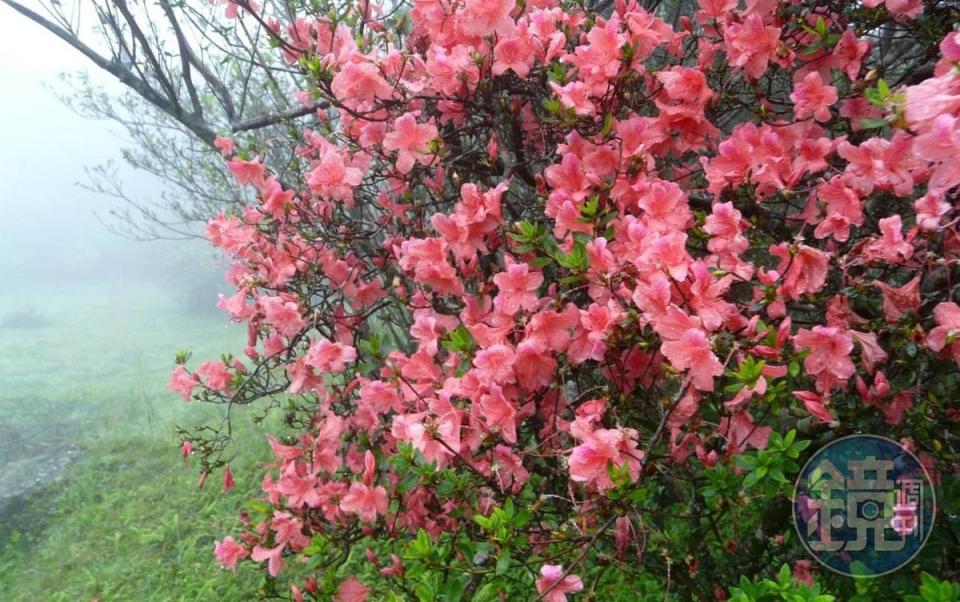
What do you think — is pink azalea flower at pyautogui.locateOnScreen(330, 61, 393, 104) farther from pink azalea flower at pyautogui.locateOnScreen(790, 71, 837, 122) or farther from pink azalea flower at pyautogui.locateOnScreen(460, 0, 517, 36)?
pink azalea flower at pyautogui.locateOnScreen(790, 71, 837, 122)

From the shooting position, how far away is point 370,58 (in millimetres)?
1497

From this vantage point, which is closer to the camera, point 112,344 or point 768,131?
point 768,131

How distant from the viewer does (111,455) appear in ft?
18.4

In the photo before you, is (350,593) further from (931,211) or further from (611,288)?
(931,211)

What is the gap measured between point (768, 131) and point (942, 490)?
0.84 metres

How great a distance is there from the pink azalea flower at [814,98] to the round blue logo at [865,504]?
64 centimetres

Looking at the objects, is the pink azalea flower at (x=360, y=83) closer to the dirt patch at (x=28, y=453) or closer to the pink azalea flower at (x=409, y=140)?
the pink azalea flower at (x=409, y=140)

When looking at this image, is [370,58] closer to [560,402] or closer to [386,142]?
[386,142]

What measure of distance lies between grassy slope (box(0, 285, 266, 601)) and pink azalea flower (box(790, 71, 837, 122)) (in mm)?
3333

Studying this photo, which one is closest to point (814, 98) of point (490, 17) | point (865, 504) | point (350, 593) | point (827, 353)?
point (827, 353)

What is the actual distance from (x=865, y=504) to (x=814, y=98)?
80 centimetres

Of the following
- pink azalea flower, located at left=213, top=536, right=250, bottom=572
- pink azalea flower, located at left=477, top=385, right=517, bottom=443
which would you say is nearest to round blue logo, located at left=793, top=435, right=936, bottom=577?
pink azalea flower, located at left=477, top=385, right=517, bottom=443

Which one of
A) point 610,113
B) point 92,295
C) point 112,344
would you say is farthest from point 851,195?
point 92,295

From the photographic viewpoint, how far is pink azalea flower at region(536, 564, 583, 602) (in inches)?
42.2
